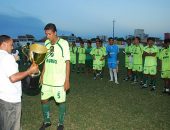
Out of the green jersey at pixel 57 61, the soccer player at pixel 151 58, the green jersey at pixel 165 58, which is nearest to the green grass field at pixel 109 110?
the soccer player at pixel 151 58

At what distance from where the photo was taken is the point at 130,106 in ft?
37.7

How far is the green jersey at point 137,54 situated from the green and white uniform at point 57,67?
1038 cm

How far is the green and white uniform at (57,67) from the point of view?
25.7ft

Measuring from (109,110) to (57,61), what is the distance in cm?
358

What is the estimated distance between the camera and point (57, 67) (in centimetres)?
784

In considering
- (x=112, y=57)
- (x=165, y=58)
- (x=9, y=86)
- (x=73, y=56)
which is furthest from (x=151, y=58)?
(x=9, y=86)

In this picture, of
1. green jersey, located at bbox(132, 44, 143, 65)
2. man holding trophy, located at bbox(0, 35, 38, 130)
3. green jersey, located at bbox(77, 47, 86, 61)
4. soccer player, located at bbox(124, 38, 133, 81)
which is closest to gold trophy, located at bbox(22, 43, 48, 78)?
man holding trophy, located at bbox(0, 35, 38, 130)

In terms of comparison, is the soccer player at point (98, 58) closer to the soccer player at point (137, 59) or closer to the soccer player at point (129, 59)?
the soccer player at point (129, 59)

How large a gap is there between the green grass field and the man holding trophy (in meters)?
2.77

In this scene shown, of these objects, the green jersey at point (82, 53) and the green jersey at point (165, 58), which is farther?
the green jersey at point (82, 53)

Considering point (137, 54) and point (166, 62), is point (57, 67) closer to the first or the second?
point (166, 62)

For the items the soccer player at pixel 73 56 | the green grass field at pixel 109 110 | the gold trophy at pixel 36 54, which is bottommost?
the green grass field at pixel 109 110

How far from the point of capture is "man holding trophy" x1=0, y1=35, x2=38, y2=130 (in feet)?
18.5

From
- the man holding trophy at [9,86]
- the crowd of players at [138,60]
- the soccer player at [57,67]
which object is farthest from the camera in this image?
the crowd of players at [138,60]
